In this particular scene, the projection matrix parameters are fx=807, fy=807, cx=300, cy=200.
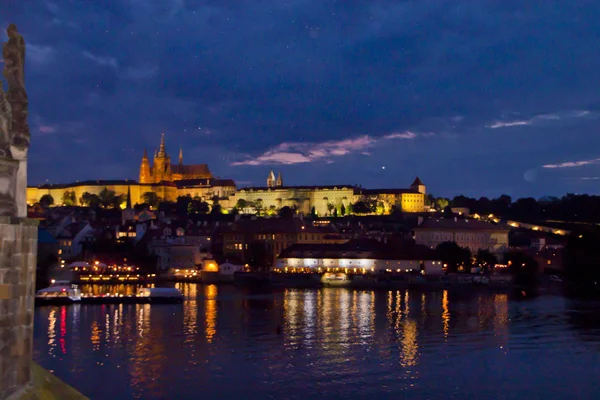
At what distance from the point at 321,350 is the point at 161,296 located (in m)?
16.3

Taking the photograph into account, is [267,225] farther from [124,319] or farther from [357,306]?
[124,319]

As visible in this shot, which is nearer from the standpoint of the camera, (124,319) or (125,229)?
(124,319)

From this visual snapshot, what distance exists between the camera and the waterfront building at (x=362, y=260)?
179ft

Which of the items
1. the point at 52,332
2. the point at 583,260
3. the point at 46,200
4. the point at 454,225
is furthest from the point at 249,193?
the point at 52,332

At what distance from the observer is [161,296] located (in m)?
34.4

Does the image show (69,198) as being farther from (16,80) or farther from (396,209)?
(16,80)

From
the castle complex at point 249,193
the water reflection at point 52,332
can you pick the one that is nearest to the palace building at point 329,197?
the castle complex at point 249,193

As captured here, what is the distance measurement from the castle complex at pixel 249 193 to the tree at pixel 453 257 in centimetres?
5428

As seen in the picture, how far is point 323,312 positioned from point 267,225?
34.6 meters

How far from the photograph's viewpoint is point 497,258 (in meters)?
66.0

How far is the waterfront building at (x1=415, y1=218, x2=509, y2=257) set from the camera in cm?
6775

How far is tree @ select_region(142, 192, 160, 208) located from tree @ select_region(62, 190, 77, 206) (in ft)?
36.6

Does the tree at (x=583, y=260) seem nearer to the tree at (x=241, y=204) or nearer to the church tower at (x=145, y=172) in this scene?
the tree at (x=241, y=204)

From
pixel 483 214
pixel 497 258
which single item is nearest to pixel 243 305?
pixel 497 258
